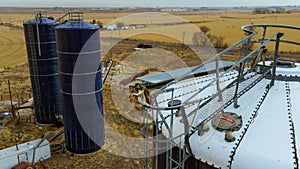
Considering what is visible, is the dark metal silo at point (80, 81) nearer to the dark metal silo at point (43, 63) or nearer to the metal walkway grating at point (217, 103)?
the dark metal silo at point (43, 63)

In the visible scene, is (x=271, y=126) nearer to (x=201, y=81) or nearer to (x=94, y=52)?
(x=201, y=81)

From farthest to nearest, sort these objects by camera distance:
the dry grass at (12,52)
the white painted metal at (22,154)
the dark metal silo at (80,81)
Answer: the dry grass at (12,52), the dark metal silo at (80,81), the white painted metal at (22,154)

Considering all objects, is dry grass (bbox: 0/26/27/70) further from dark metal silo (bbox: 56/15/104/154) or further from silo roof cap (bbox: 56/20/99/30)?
silo roof cap (bbox: 56/20/99/30)

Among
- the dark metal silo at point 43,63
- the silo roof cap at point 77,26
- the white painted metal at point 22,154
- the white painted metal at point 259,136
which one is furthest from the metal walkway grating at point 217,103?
the dark metal silo at point 43,63

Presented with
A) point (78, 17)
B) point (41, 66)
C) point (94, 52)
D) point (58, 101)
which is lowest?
point (58, 101)

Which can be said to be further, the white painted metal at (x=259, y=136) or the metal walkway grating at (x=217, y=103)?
the metal walkway grating at (x=217, y=103)

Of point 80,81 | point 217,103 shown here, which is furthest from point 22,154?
point 217,103

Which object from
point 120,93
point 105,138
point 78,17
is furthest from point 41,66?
point 120,93

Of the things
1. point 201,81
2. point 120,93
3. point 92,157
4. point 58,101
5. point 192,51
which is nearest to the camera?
point 201,81
